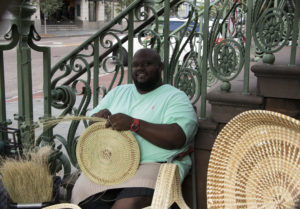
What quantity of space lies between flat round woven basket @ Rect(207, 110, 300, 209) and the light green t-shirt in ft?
1.94

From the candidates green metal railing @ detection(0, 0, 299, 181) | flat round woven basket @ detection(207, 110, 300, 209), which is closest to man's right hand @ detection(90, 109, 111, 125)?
green metal railing @ detection(0, 0, 299, 181)

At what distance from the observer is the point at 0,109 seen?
305cm

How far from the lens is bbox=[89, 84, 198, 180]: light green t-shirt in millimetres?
2387

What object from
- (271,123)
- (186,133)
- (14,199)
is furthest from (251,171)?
(14,199)

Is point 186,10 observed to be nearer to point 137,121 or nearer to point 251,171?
point 137,121

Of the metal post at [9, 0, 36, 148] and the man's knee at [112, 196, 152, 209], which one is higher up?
the metal post at [9, 0, 36, 148]

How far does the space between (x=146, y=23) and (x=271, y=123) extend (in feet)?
5.09

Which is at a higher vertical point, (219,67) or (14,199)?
(219,67)

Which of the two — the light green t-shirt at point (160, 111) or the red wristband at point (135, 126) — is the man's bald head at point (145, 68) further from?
the red wristband at point (135, 126)

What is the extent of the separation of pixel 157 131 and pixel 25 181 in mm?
896

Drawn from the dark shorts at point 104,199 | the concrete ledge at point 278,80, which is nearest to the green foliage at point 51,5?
the dark shorts at point 104,199

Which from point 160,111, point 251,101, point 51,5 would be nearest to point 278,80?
point 251,101

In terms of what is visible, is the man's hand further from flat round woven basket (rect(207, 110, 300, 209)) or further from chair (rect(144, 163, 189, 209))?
flat round woven basket (rect(207, 110, 300, 209))

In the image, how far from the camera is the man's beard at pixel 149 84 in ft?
8.43
